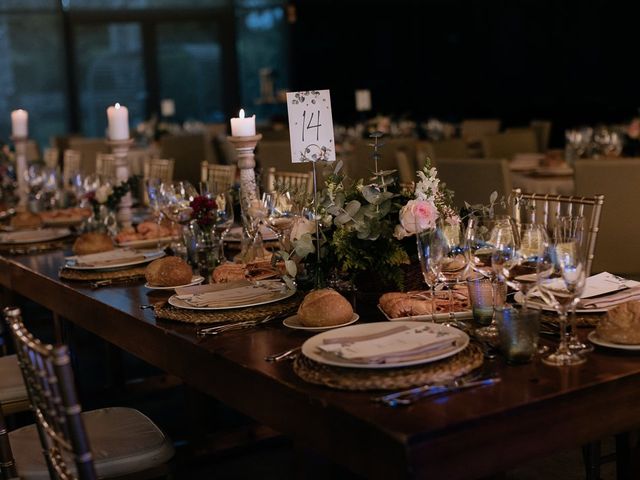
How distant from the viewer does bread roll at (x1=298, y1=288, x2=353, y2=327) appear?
1.97 metres

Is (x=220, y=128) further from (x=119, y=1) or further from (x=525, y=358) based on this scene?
(x=525, y=358)

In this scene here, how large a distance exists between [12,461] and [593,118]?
27.1ft

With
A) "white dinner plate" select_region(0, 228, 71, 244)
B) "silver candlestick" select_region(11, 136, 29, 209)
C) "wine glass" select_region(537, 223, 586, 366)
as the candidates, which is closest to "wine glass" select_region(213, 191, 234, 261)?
"white dinner plate" select_region(0, 228, 71, 244)

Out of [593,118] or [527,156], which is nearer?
[527,156]

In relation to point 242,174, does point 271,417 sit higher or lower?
lower

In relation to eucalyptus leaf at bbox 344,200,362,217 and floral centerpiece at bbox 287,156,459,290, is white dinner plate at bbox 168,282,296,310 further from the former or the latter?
eucalyptus leaf at bbox 344,200,362,217

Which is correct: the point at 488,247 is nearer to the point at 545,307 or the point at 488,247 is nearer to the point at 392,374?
the point at 545,307

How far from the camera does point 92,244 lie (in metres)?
3.19

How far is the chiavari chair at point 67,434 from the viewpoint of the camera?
5.04 feet

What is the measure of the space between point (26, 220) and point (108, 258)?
4.50 feet

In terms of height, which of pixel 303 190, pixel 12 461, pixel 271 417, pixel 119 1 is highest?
pixel 119 1

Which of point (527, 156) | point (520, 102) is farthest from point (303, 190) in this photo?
point (520, 102)

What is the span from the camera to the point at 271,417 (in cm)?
171

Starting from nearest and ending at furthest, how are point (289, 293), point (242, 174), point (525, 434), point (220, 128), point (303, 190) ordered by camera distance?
1. point (525, 434)
2. point (289, 293)
3. point (303, 190)
4. point (242, 174)
5. point (220, 128)
